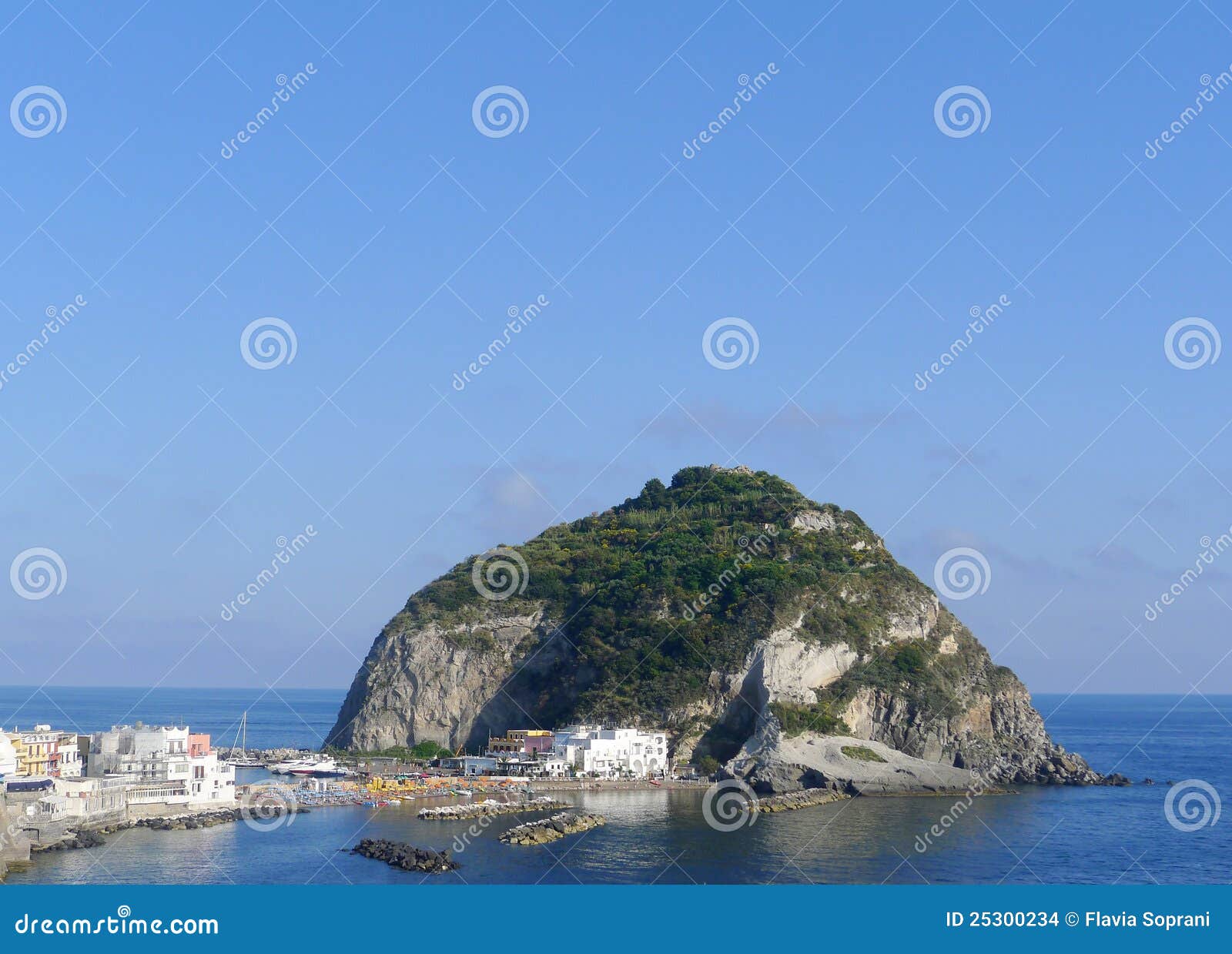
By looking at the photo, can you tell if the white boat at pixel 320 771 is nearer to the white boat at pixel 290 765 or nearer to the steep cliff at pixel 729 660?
the white boat at pixel 290 765

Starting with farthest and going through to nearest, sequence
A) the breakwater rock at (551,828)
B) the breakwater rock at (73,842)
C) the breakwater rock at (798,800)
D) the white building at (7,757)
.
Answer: the breakwater rock at (798,800) → the white building at (7,757) → the breakwater rock at (551,828) → the breakwater rock at (73,842)

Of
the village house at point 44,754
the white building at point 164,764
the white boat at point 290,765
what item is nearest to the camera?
the village house at point 44,754

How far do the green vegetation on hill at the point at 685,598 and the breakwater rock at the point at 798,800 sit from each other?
8.49 m

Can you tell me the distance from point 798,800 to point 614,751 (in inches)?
551

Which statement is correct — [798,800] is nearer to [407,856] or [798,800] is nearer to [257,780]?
[407,856]

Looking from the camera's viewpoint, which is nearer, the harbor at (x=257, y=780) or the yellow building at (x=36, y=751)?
the harbor at (x=257, y=780)

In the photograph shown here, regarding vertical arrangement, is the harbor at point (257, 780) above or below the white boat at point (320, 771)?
above

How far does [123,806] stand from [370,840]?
1247 centimetres

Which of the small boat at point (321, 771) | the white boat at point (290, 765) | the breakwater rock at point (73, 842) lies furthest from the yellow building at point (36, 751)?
the white boat at point (290, 765)

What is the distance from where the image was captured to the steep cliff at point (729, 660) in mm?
81562

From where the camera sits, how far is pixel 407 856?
149 feet

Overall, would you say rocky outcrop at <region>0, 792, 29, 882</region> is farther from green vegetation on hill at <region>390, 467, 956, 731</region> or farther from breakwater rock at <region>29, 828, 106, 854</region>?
green vegetation on hill at <region>390, 467, 956, 731</region>

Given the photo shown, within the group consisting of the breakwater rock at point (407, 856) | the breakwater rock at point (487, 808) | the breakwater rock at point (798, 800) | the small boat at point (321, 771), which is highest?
the breakwater rock at point (407, 856)

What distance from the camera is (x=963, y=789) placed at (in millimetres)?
75312
